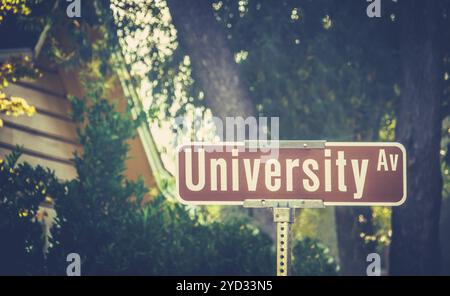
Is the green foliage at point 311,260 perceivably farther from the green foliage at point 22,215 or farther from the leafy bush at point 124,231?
the green foliage at point 22,215

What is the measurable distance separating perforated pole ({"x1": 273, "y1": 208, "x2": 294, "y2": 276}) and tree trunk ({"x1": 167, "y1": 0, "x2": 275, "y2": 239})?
775 centimetres

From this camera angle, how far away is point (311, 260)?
10922 mm

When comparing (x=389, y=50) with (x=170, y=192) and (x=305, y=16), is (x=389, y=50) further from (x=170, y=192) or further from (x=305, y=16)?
(x=170, y=192)

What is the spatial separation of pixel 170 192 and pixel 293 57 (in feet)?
12.2

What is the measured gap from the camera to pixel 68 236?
438 inches

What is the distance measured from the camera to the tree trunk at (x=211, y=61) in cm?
1236

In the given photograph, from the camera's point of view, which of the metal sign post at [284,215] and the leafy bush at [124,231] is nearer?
the metal sign post at [284,215]

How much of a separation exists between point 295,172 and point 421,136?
27.5 feet

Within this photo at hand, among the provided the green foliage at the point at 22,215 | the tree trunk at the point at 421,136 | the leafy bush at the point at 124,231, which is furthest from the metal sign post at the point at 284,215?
the tree trunk at the point at 421,136

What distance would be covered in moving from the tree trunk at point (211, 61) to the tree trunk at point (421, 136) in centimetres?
236

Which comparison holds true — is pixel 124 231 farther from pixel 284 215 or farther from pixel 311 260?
pixel 284 215

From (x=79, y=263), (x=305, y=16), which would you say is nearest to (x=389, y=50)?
(x=305, y=16)

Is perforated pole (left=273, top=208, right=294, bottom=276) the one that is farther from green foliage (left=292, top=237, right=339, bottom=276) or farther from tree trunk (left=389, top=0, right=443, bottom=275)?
tree trunk (left=389, top=0, right=443, bottom=275)
